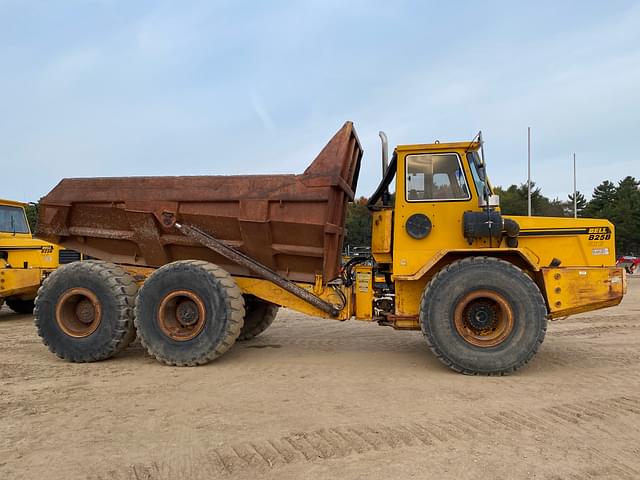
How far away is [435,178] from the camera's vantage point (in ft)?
19.1

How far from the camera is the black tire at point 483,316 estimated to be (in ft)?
17.3

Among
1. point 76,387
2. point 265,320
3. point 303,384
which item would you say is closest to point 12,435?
point 76,387

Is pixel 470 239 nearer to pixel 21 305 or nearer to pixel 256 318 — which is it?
pixel 256 318

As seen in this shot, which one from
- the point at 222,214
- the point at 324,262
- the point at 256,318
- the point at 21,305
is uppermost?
the point at 222,214

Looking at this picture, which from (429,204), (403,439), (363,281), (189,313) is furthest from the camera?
(363,281)

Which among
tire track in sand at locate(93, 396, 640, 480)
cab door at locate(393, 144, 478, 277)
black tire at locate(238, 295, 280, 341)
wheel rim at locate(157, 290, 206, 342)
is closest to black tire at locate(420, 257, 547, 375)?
cab door at locate(393, 144, 478, 277)

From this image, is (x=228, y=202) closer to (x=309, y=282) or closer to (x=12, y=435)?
(x=309, y=282)

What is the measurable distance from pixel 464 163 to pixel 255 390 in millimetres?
3455

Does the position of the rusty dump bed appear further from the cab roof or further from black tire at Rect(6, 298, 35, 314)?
black tire at Rect(6, 298, 35, 314)

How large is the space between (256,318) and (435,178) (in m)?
3.56

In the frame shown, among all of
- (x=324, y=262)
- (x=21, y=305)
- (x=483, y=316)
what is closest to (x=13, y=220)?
(x=21, y=305)

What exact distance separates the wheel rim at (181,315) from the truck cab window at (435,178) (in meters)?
2.86

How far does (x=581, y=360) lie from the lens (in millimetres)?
6117

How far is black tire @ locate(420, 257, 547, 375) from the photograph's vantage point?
5.26 metres
